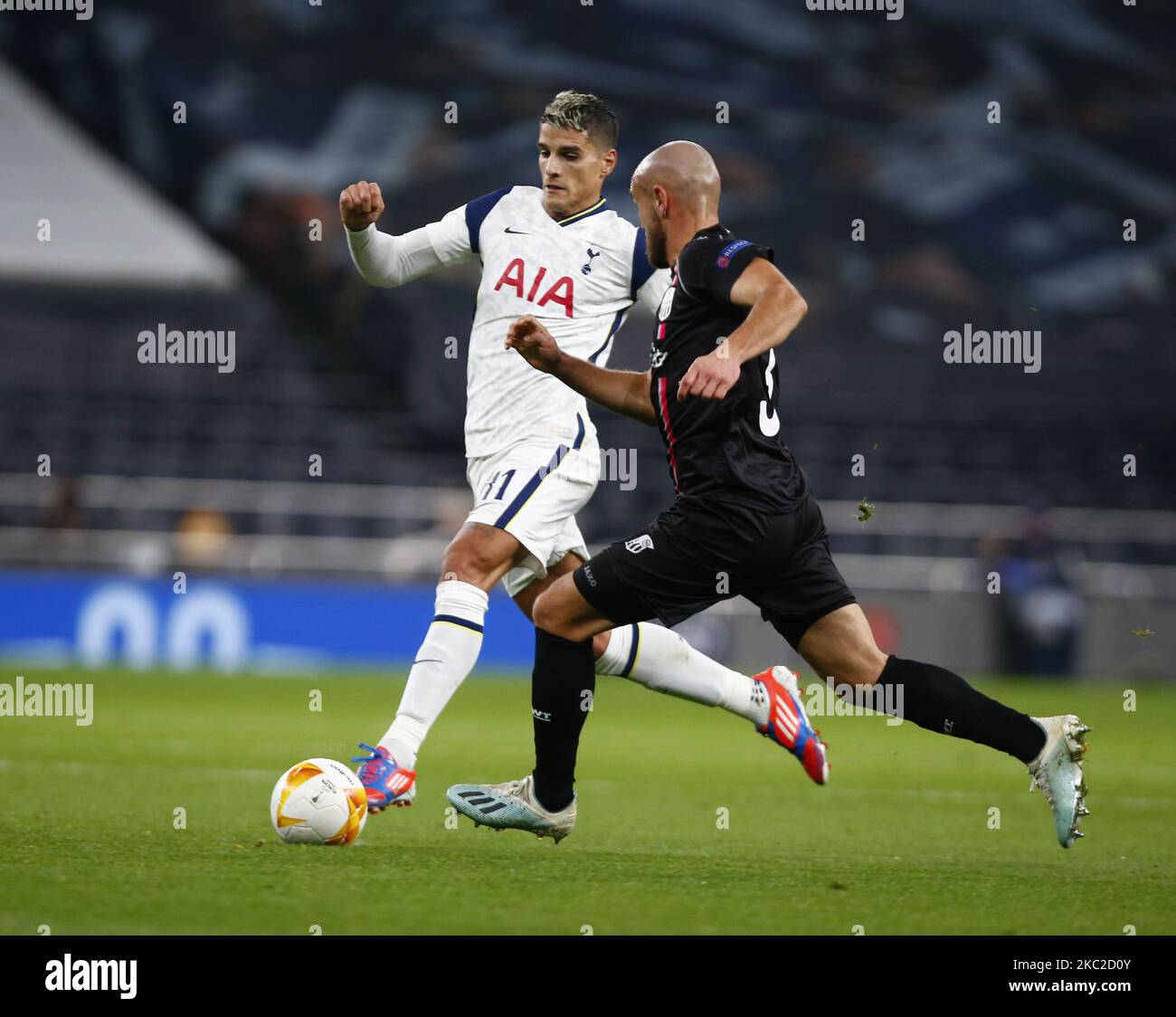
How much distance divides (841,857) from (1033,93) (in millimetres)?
22812

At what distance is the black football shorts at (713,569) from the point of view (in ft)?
16.9

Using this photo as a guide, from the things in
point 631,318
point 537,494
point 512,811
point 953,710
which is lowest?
point 512,811

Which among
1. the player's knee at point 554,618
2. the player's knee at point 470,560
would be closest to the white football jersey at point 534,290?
the player's knee at point 470,560

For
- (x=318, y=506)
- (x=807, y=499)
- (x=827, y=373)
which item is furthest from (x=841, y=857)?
(x=827, y=373)

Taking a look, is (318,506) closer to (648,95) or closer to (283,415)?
(283,415)

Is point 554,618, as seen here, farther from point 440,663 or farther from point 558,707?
point 440,663

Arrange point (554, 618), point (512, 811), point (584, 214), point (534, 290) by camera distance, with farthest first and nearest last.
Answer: point (584, 214) < point (534, 290) < point (512, 811) < point (554, 618)

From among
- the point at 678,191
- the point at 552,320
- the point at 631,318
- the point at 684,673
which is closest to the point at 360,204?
the point at 552,320

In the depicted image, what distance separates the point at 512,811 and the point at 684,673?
110 centimetres

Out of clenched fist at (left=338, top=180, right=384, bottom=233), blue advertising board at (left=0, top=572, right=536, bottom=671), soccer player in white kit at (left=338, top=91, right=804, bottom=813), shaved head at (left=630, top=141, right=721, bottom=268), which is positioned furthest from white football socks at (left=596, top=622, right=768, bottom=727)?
blue advertising board at (left=0, top=572, right=536, bottom=671)

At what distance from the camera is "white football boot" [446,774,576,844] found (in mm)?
5527

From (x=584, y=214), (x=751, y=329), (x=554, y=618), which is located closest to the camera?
(x=751, y=329)

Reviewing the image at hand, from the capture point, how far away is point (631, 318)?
80.7 ft

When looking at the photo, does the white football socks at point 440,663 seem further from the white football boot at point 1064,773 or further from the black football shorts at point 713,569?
the white football boot at point 1064,773
